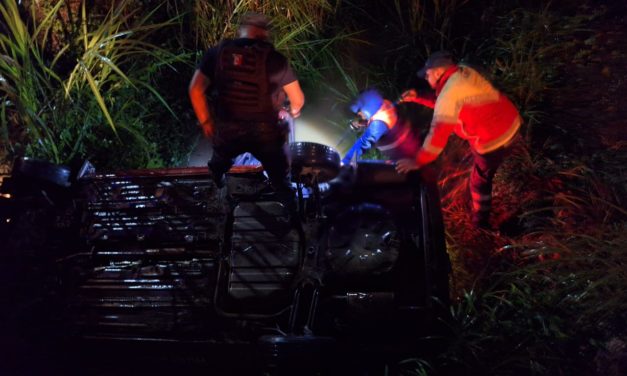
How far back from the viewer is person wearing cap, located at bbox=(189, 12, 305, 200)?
3.09 meters

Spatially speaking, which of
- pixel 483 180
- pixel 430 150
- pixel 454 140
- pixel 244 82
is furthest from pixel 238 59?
pixel 454 140

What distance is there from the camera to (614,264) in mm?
2955

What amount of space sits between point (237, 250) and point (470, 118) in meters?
2.38

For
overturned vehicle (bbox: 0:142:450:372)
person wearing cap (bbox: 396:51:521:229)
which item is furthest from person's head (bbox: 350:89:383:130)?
overturned vehicle (bbox: 0:142:450:372)

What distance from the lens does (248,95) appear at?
313 cm

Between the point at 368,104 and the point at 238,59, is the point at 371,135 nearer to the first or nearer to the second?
the point at 368,104

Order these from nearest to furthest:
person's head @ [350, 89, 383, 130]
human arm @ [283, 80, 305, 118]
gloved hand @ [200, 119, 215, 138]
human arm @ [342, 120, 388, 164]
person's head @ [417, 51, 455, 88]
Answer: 1. human arm @ [283, 80, 305, 118]
2. gloved hand @ [200, 119, 215, 138]
3. person's head @ [417, 51, 455, 88]
4. human arm @ [342, 120, 388, 164]
5. person's head @ [350, 89, 383, 130]

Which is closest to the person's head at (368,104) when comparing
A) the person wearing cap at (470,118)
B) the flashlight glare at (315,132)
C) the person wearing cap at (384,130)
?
the person wearing cap at (384,130)

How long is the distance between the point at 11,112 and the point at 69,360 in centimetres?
396

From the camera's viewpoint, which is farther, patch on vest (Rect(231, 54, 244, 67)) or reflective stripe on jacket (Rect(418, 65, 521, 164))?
reflective stripe on jacket (Rect(418, 65, 521, 164))

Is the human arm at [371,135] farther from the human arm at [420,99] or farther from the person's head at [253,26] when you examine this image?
the person's head at [253,26]

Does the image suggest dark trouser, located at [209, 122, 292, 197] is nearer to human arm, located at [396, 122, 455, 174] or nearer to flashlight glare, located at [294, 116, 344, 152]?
human arm, located at [396, 122, 455, 174]

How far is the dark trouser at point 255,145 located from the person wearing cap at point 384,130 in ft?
3.75

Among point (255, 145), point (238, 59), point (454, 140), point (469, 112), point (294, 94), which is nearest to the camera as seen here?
point (238, 59)
